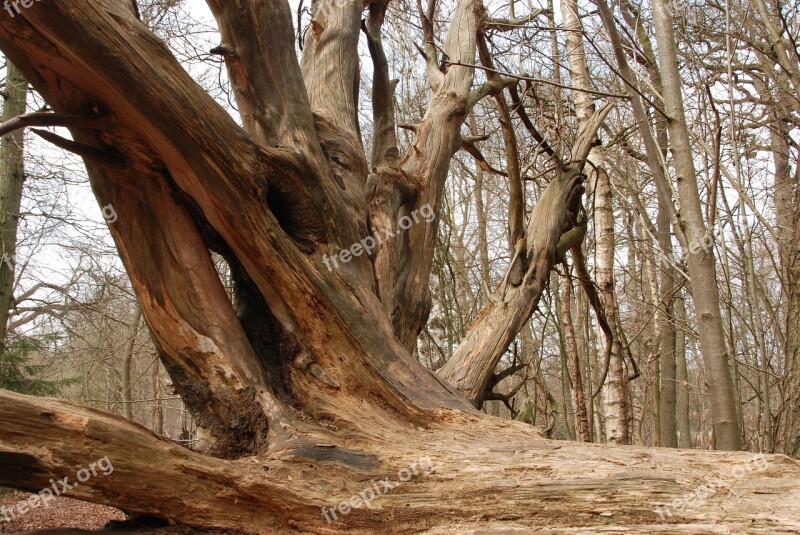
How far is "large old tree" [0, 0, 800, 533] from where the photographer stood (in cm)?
181

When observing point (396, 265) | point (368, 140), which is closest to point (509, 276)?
point (396, 265)

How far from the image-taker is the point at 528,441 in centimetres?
230

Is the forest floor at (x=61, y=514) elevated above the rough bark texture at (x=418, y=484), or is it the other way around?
the rough bark texture at (x=418, y=484)

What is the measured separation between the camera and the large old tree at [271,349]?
181cm

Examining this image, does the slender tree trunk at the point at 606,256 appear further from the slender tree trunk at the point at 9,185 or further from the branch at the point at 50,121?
the slender tree trunk at the point at 9,185

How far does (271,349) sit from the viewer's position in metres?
2.67

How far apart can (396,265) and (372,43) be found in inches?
67.9

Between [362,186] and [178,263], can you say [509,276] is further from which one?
[178,263]

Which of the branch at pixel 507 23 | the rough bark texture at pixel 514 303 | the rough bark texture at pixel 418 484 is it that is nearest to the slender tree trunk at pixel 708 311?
the rough bark texture at pixel 418 484

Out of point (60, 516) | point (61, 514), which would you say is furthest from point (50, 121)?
point (61, 514)

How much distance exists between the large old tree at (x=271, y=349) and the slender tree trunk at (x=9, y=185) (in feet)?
20.7

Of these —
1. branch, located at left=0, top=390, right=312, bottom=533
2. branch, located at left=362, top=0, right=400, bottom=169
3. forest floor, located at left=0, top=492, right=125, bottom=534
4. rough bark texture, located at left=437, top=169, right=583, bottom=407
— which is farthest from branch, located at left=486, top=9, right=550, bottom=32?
forest floor, located at left=0, top=492, right=125, bottom=534

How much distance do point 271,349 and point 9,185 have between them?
7.30 metres

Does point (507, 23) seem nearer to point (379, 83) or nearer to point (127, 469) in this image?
point (379, 83)
